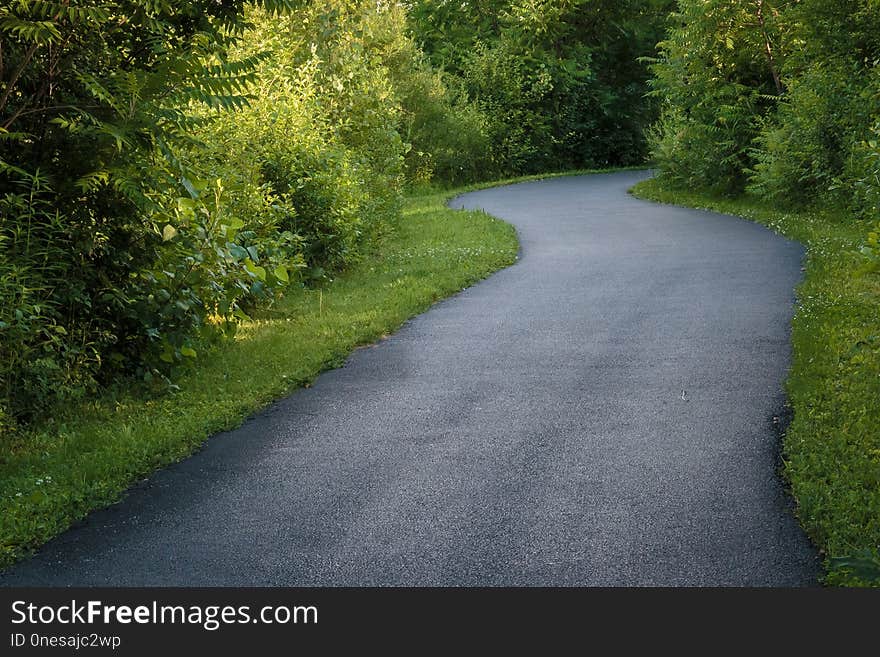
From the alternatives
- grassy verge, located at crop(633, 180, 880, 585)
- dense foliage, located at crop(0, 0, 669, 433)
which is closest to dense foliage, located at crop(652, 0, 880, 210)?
grassy verge, located at crop(633, 180, 880, 585)

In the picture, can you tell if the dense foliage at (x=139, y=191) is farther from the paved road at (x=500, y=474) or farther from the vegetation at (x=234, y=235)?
the paved road at (x=500, y=474)

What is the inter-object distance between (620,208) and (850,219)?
26.9 feet

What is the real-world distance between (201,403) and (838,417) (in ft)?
14.9

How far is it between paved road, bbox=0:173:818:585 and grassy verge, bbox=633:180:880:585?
6.4 inches

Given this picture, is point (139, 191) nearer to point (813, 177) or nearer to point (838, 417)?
point (838, 417)

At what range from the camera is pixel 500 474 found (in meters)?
6.58

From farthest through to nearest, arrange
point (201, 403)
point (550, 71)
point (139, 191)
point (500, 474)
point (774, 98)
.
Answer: point (550, 71)
point (774, 98)
point (201, 403)
point (139, 191)
point (500, 474)

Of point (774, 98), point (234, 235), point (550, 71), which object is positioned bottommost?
point (234, 235)

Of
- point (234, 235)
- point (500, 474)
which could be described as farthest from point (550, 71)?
point (500, 474)

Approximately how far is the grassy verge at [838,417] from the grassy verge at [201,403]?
3.88 meters

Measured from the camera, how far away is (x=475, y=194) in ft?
110

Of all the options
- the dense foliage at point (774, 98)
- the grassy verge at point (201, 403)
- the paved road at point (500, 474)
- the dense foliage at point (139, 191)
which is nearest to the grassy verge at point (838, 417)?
the paved road at point (500, 474)

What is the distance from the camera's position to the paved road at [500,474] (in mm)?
5195

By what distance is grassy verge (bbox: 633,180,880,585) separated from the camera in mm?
5301
